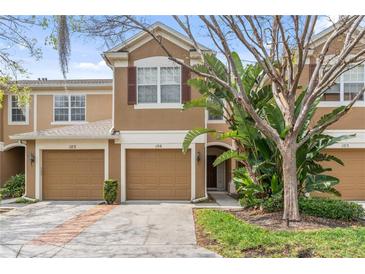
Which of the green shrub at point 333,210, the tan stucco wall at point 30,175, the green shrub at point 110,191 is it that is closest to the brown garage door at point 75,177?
the tan stucco wall at point 30,175

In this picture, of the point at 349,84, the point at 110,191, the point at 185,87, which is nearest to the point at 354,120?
the point at 349,84

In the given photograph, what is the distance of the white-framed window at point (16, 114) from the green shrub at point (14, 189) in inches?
122

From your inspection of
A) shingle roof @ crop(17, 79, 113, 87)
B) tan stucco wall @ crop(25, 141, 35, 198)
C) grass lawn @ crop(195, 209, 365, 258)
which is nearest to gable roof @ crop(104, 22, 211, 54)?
shingle roof @ crop(17, 79, 113, 87)

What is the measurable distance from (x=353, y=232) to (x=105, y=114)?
12.6m

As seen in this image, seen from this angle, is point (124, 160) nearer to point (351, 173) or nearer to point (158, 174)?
point (158, 174)

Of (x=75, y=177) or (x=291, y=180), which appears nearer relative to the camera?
(x=291, y=180)

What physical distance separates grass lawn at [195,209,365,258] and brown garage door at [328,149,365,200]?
5.34 meters

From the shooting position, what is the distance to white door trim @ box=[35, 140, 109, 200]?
1311 centimetres

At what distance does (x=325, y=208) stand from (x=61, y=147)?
31.2 feet

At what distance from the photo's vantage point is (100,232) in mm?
7898

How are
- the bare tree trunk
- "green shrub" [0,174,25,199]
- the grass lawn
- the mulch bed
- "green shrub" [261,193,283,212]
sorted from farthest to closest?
"green shrub" [0,174,25,199] → "green shrub" [261,193,283,212] → the bare tree trunk → the mulch bed → the grass lawn

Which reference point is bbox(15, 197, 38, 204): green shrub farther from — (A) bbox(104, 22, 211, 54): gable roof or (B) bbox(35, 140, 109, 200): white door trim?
(A) bbox(104, 22, 211, 54): gable roof

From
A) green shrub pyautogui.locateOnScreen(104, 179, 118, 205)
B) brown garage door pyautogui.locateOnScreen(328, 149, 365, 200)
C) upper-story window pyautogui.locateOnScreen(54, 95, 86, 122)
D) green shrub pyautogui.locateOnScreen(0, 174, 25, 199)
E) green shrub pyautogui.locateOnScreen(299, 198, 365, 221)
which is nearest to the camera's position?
green shrub pyautogui.locateOnScreen(299, 198, 365, 221)
